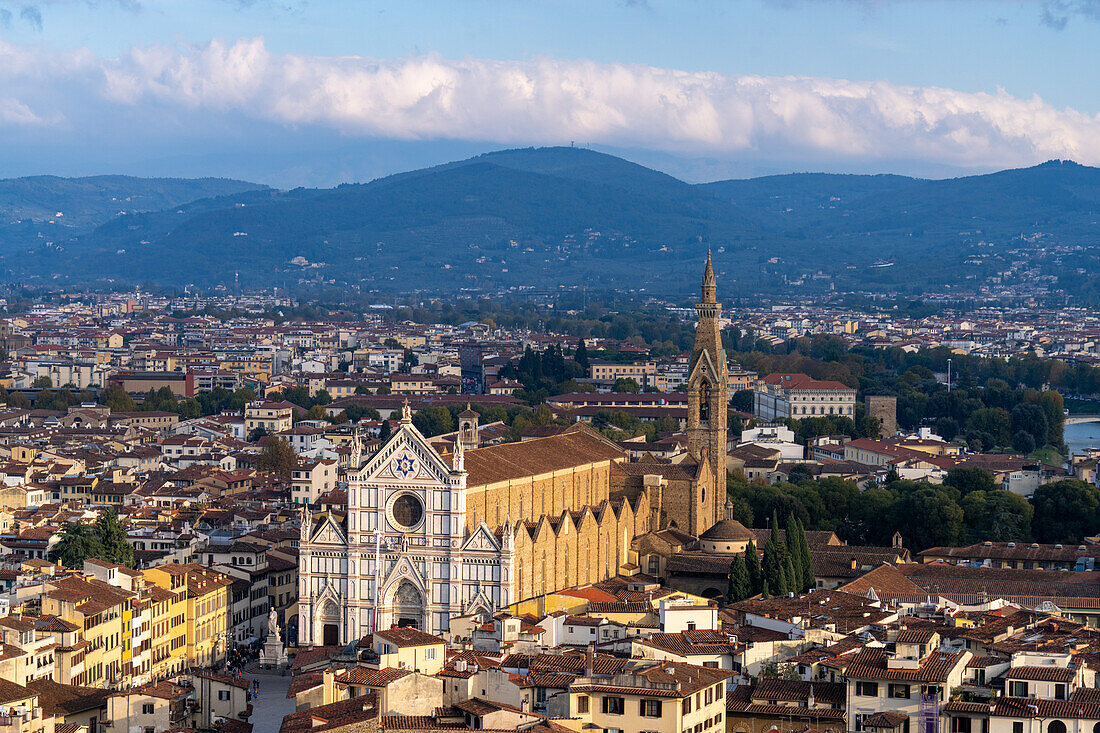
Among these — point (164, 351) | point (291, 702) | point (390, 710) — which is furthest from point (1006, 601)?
point (164, 351)

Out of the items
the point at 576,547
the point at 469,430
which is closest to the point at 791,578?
the point at 576,547

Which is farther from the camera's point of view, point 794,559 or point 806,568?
point 806,568

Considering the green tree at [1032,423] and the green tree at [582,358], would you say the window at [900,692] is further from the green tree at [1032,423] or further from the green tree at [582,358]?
the green tree at [582,358]

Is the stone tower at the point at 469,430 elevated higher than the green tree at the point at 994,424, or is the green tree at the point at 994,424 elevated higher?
the stone tower at the point at 469,430

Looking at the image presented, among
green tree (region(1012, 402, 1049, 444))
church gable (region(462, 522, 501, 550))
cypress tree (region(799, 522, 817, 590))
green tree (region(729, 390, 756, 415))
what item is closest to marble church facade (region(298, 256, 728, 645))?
church gable (region(462, 522, 501, 550))

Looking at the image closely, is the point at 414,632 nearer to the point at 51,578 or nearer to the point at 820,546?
the point at 51,578

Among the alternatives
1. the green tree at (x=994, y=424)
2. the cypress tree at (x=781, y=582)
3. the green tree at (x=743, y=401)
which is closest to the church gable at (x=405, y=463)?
the cypress tree at (x=781, y=582)

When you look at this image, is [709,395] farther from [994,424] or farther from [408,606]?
[994,424]

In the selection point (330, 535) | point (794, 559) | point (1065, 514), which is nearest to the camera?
point (330, 535)
